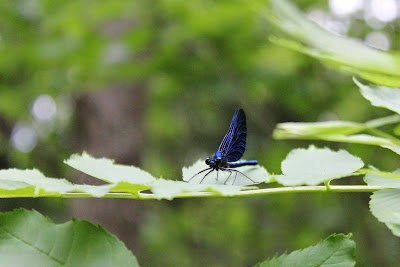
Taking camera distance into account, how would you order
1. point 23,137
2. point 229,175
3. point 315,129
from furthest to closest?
point 23,137
point 229,175
point 315,129

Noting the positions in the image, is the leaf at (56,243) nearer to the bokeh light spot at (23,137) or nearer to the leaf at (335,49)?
the leaf at (335,49)

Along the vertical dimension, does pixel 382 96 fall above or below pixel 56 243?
above

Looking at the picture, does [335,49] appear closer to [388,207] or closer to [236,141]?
[388,207]

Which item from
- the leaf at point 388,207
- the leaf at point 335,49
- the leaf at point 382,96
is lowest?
the leaf at point 388,207

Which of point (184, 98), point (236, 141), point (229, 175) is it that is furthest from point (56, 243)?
point (184, 98)

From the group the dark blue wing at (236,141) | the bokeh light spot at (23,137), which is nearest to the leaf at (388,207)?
the dark blue wing at (236,141)

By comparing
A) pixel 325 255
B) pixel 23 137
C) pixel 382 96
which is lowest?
pixel 325 255

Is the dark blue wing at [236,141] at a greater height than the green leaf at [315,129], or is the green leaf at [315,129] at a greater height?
the dark blue wing at [236,141]
